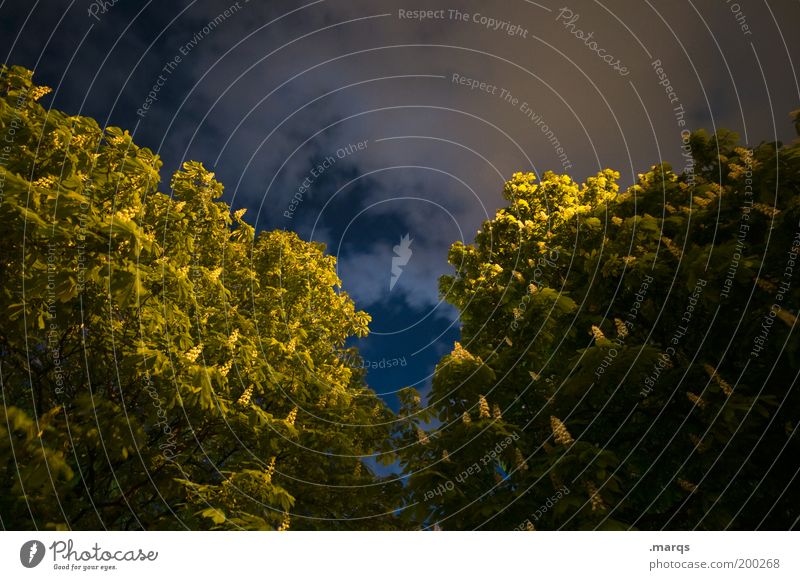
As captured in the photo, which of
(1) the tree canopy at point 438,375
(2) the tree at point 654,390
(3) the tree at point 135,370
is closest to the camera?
(3) the tree at point 135,370

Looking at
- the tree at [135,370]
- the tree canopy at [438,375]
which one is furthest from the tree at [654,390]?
the tree at [135,370]

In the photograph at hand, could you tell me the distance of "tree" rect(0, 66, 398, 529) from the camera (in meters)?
7.54

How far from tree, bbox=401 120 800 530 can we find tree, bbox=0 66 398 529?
10.4ft

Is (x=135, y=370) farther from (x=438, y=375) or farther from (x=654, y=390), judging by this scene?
(x=654, y=390)

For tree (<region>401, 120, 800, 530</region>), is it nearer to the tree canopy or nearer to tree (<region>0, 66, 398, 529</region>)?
the tree canopy

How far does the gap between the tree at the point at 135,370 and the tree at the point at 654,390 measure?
10.4 ft

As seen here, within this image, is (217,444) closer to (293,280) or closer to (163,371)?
(163,371)

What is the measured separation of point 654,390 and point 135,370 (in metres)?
11.3

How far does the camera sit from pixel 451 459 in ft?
32.8

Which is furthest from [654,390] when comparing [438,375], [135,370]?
[135,370]

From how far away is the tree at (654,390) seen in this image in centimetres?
950

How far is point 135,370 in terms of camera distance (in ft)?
31.5

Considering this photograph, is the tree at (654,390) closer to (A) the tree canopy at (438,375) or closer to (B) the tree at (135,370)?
(A) the tree canopy at (438,375)

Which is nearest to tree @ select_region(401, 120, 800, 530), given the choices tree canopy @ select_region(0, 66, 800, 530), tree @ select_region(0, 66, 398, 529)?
tree canopy @ select_region(0, 66, 800, 530)
